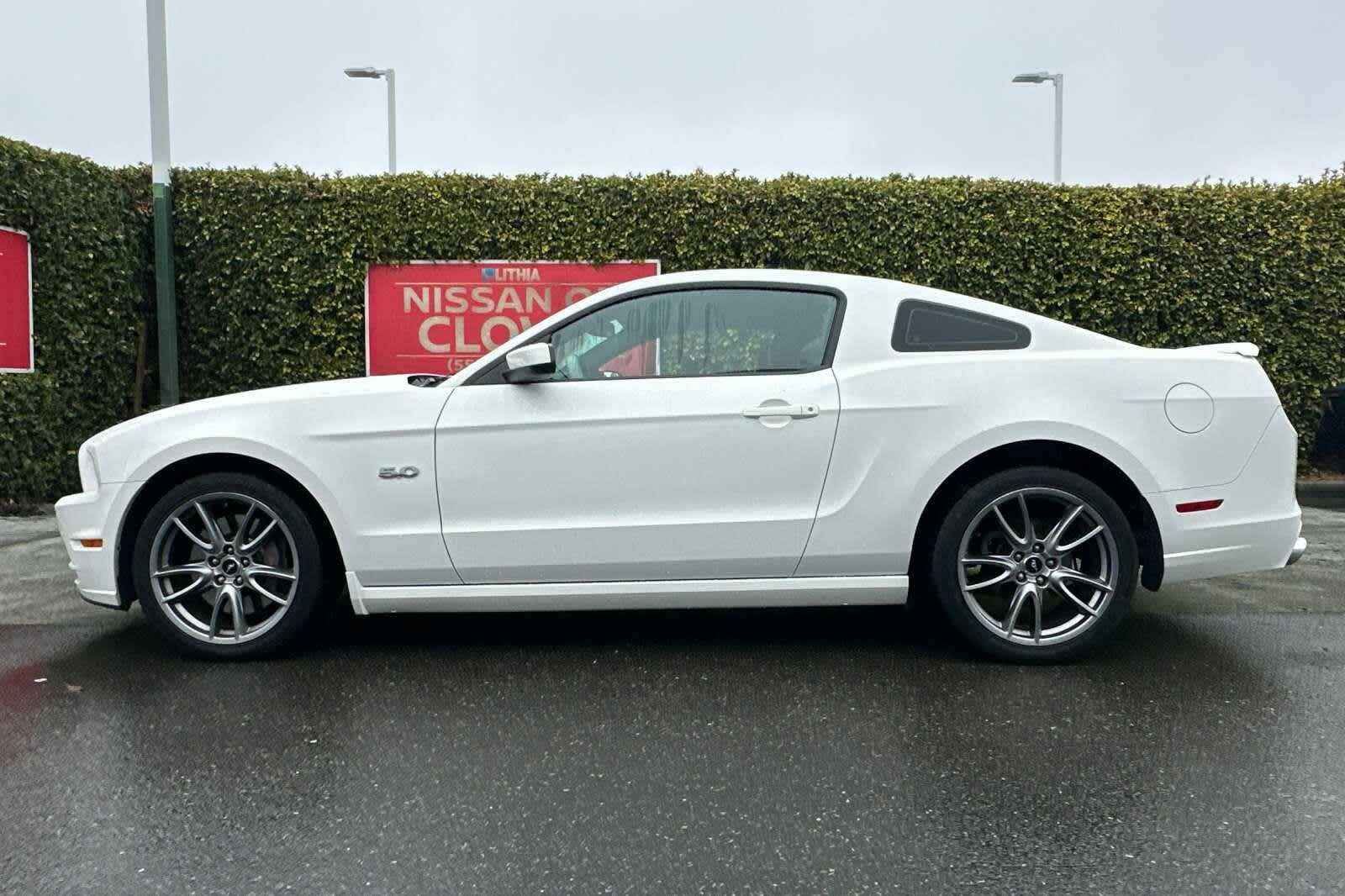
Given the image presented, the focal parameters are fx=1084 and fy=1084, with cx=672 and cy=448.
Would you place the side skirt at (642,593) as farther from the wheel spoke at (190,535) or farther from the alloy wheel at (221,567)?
the wheel spoke at (190,535)

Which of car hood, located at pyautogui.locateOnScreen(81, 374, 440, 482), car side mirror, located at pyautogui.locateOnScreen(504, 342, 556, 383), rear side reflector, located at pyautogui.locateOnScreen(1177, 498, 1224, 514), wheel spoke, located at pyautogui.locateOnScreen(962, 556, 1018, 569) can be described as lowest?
wheel spoke, located at pyautogui.locateOnScreen(962, 556, 1018, 569)

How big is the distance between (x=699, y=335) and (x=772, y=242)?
578 cm

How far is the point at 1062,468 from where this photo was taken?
4.21 metres

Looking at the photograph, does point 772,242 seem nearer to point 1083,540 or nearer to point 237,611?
point 1083,540

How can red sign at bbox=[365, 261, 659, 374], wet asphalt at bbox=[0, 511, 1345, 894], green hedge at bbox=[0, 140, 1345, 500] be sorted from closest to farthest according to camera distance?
wet asphalt at bbox=[0, 511, 1345, 894], green hedge at bbox=[0, 140, 1345, 500], red sign at bbox=[365, 261, 659, 374]

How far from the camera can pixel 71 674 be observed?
13.6 feet

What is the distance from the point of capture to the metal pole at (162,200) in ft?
30.1

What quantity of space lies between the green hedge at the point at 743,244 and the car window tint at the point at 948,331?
222 inches

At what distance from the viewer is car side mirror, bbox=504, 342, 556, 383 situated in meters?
4.07

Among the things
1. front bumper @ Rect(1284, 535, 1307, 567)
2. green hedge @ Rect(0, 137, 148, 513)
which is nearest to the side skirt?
front bumper @ Rect(1284, 535, 1307, 567)

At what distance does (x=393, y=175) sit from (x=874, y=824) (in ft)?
28.0

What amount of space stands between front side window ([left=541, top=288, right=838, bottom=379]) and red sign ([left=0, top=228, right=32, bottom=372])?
20.7ft

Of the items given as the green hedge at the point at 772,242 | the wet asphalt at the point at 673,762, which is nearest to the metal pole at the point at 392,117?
the green hedge at the point at 772,242

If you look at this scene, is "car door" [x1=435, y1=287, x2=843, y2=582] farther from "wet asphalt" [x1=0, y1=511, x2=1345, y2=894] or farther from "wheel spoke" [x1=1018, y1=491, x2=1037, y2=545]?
"wheel spoke" [x1=1018, y1=491, x2=1037, y2=545]
